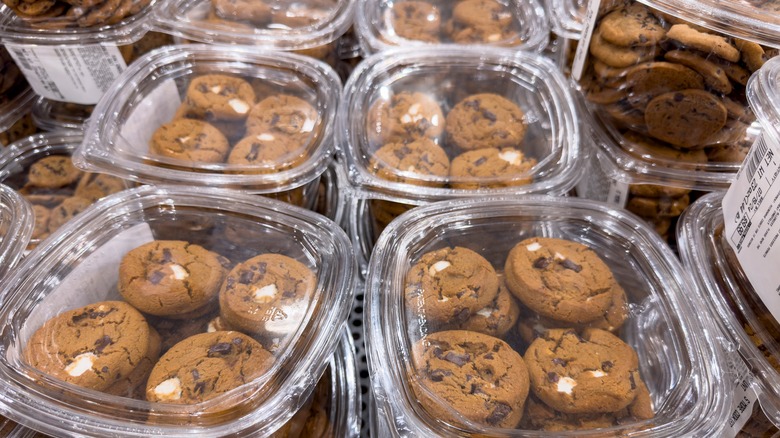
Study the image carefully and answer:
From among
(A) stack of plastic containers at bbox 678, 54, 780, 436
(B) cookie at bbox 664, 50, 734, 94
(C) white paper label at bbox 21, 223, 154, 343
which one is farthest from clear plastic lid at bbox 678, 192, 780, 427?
(C) white paper label at bbox 21, 223, 154, 343

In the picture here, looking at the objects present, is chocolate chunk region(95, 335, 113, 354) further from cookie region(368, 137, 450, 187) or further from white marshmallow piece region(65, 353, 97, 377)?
cookie region(368, 137, 450, 187)

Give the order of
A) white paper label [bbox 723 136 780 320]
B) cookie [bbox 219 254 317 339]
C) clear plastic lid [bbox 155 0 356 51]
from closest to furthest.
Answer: white paper label [bbox 723 136 780 320] → cookie [bbox 219 254 317 339] → clear plastic lid [bbox 155 0 356 51]

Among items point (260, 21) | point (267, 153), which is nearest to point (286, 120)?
point (267, 153)

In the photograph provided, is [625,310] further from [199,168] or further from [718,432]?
[199,168]

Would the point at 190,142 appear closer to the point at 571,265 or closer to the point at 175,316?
→ the point at 175,316

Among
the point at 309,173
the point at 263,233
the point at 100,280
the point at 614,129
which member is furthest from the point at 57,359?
the point at 614,129

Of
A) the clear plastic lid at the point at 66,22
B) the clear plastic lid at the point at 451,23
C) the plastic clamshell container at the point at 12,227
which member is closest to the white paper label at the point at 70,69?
the clear plastic lid at the point at 66,22
